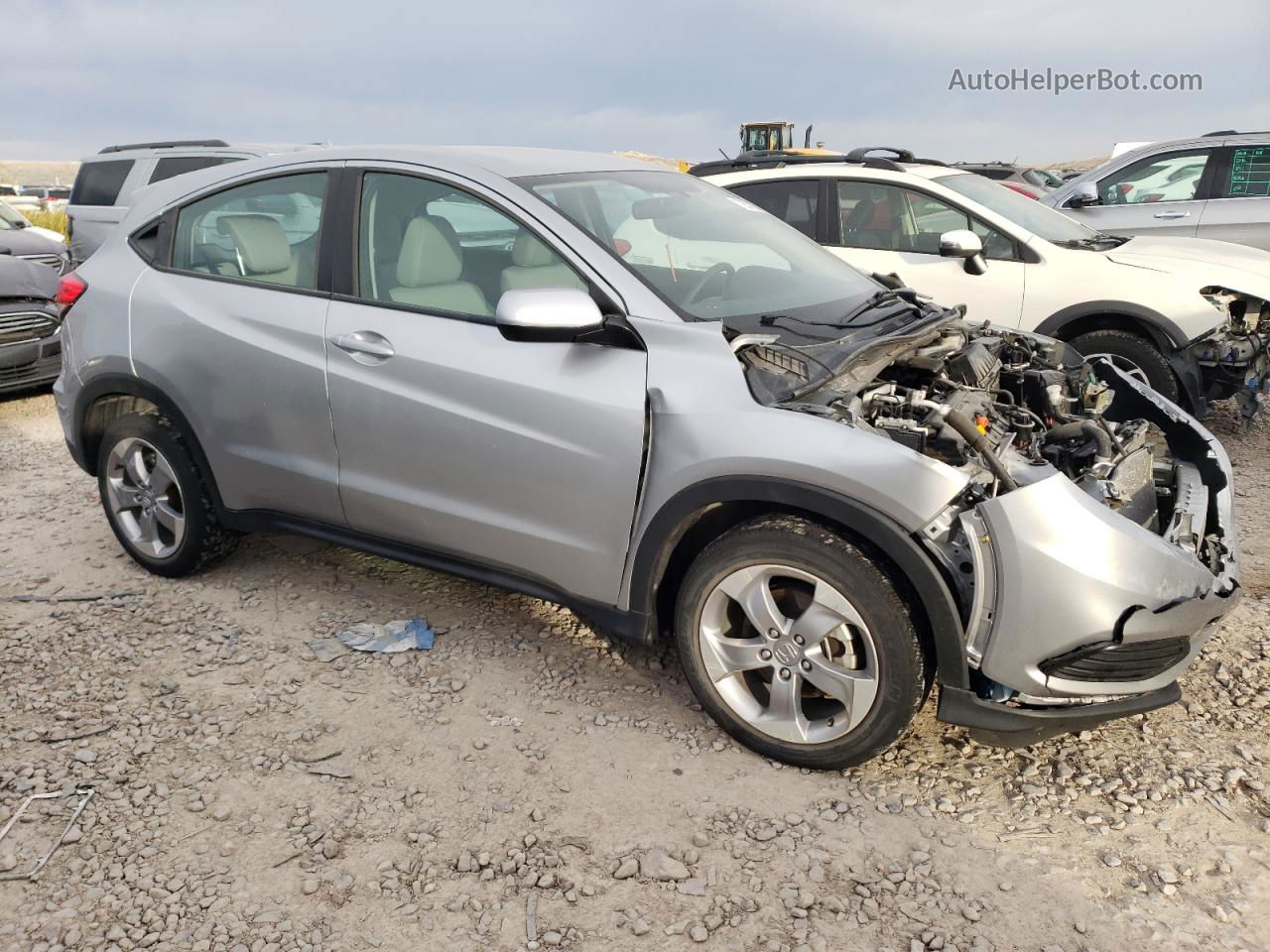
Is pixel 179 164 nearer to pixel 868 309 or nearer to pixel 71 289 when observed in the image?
pixel 71 289

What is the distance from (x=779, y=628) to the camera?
2766 mm

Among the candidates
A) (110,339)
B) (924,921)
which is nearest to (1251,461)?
(924,921)

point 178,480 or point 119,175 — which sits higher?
point 119,175

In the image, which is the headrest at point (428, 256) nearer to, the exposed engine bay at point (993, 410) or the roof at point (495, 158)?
the roof at point (495, 158)

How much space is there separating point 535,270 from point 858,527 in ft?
4.25

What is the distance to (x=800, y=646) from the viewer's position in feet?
9.01

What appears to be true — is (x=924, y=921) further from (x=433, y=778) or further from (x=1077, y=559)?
(x=433, y=778)

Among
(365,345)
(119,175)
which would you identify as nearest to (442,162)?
(365,345)

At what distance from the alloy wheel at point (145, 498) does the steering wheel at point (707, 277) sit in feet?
7.50

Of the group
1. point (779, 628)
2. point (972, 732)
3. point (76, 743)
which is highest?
point (779, 628)

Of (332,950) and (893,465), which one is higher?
(893,465)

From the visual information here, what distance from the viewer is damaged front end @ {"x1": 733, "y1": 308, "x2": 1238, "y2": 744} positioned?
7.98ft

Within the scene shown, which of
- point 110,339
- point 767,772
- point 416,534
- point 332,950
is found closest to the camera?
point 332,950

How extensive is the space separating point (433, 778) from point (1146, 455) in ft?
8.08
